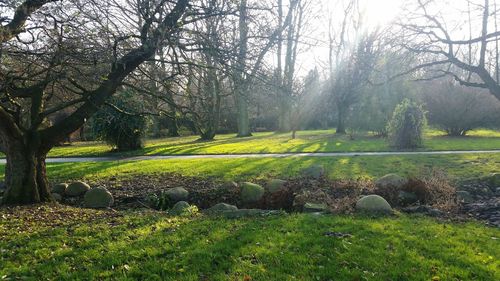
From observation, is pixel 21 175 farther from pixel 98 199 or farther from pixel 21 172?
pixel 98 199

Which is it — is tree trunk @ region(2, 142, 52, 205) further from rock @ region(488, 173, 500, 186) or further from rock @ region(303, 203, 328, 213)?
rock @ region(488, 173, 500, 186)

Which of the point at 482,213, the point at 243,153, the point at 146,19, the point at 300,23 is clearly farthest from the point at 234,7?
the point at 243,153

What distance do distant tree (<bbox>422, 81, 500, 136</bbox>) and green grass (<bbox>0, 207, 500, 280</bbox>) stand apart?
76.3 feet

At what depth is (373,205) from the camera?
7.41 metres

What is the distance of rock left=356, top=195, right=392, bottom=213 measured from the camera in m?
7.30

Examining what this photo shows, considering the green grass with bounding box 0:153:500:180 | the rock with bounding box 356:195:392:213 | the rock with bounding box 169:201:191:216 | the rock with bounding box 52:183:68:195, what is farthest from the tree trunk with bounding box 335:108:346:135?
the rock with bounding box 169:201:191:216

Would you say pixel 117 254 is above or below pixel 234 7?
below

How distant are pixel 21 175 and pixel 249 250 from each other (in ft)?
18.4

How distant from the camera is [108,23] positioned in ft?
20.3

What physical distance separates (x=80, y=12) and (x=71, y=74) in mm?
1469

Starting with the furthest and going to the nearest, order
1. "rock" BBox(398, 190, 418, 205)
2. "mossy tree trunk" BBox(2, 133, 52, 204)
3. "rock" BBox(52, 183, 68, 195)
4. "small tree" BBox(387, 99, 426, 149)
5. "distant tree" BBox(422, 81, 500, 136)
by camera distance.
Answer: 1. "distant tree" BBox(422, 81, 500, 136)
2. "small tree" BBox(387, 99, 426, 149)
3. "rock" BBox(52, 183, 68, 195)
4. "rock" BBox(398, 190, 418, 205)
5. "mossy tree trunk" BBox(2, 133, 52, 204)

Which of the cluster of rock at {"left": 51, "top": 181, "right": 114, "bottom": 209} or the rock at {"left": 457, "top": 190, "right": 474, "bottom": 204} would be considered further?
the cluster of rock at {"left": 51, "top": 181, "right": 114, "bottom": 209}

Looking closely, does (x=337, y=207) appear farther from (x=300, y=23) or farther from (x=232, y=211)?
(x=300, y=23)

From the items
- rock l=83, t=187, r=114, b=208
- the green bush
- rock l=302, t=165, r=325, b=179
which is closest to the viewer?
rock l=83, t=187, r=114, b=208
